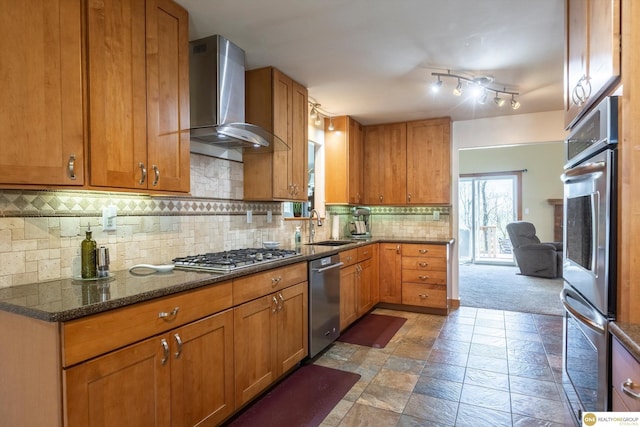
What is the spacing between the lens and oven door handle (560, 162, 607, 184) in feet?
4.52

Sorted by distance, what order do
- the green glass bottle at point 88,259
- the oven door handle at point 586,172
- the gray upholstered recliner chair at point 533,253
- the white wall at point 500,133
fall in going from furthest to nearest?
the gray upholstered recliner chair at point 533,253 → the white wall at point 500,133 → the green glass bottle at point 88,259 → the oven door handle at point 586,172

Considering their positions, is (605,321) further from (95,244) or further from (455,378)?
(95,244)

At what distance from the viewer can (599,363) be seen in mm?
1402

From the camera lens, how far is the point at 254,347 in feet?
7.16

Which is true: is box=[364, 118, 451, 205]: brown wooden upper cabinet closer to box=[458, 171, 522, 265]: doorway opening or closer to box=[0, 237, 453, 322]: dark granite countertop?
box=[0, 237, 453, 322]: dark granite countertop

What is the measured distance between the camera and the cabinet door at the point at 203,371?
167cm

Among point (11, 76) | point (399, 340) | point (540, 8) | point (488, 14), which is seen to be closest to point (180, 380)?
point (11, 76)

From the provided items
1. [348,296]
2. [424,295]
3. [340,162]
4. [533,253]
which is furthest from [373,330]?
[533,253]

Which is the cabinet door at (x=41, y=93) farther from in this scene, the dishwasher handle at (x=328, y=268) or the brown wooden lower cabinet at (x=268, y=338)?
the dishwasher handle at (x=328, y=268)

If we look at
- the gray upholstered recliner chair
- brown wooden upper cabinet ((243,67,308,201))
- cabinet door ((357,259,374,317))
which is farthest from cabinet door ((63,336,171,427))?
the gray upholstered recliner chair

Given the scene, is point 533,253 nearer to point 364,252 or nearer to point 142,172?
point 364,252

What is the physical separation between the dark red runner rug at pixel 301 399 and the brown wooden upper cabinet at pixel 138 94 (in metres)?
1.44

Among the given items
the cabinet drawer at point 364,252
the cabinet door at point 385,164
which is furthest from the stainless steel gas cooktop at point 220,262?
the cabinet door at point 385,164

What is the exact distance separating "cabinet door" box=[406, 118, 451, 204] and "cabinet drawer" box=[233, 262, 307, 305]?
2.45m
